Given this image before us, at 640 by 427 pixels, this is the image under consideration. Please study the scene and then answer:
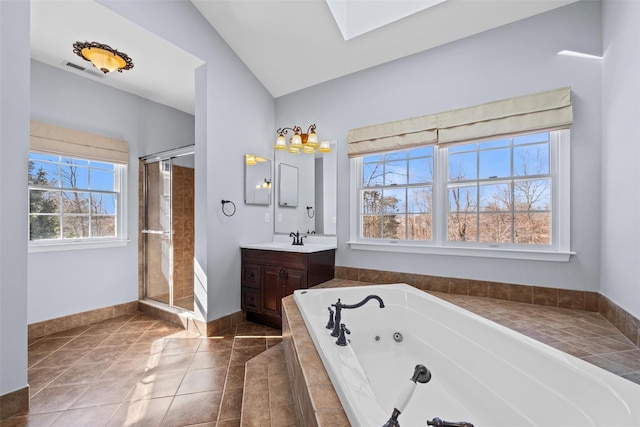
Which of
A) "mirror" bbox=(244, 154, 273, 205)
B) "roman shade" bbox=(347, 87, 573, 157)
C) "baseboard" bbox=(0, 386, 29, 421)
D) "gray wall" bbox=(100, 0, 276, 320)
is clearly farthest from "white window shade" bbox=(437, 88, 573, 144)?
"baseboard" bbox=(0, 386, 29, 421)

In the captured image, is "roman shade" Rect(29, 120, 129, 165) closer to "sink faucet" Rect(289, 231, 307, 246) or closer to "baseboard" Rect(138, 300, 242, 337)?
"baseboard" Rect(138, 300, 242, 337)

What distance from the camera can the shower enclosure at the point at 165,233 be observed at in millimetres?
3229

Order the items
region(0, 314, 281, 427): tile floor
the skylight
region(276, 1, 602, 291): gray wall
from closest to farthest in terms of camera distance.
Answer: region(0, 314, 281, 427): tile floor → region(276, 1, 602, 291): gray wall → the skylight

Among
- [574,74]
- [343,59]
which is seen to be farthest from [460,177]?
[343,59]

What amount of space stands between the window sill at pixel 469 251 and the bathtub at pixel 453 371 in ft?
1.63

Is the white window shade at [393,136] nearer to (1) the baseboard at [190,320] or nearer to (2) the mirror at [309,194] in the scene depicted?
(2) the mirror at [309,194]

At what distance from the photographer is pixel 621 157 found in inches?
65.4

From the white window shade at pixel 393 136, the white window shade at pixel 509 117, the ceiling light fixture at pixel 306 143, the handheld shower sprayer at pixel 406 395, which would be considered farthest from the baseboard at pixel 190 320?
the white window shade at pixel 509 117

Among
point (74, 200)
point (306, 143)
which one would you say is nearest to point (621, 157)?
point (306, 143)

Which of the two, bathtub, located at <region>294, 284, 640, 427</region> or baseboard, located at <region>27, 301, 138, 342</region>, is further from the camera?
baseboard, located at <region>27, 301, 138, 342</region>

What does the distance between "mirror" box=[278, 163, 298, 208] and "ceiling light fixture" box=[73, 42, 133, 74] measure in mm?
1879

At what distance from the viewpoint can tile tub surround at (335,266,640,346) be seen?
5.32 ft

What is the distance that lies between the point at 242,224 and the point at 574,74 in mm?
3248

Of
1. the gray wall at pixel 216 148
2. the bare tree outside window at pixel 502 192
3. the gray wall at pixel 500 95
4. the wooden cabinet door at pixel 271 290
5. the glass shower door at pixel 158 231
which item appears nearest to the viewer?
the gray wall at pixel 500 95
